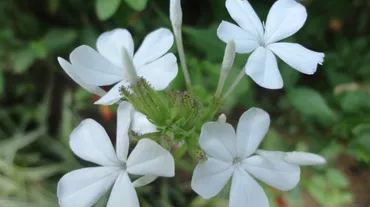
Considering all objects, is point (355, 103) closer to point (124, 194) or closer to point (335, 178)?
point (335, 178)

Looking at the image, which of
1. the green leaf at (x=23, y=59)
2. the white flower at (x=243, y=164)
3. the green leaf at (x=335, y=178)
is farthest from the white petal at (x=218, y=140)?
the green leaf at (x=23, y=59)

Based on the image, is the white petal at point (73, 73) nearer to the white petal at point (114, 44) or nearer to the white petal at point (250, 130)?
the white petal at point (114, 44)

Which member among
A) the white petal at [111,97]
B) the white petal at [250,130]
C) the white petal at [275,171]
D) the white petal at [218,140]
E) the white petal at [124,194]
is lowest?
the white petal at [124,194]

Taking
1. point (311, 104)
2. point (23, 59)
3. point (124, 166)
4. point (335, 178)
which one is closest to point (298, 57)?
point (124, 166)

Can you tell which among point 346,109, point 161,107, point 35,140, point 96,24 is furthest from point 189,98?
point 35,140

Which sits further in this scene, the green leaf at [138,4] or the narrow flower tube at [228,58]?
the green leaf at [138,4]

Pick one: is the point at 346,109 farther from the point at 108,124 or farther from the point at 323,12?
the point at 108,124

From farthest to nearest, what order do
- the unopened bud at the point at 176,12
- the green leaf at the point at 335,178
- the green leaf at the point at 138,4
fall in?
1. the green leaf at the point at 335,178
2. the green leaf at the point at 138,4
3. the unopened bud at the point at 176,12
